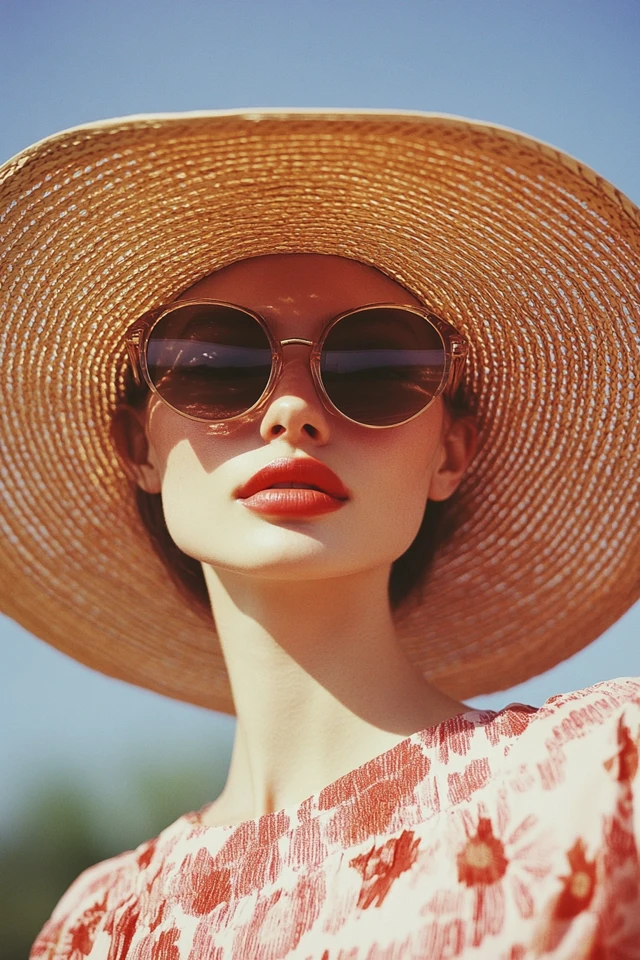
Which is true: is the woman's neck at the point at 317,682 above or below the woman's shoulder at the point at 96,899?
above

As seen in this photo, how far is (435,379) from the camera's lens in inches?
76.6

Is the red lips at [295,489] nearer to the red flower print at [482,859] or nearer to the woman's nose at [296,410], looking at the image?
the woman's nose at [296,410]

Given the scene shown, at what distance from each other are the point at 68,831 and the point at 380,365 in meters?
8.58

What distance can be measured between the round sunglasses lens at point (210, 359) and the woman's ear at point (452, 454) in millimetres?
470

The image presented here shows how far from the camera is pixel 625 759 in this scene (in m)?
1.49

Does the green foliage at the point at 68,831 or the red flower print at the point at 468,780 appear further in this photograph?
the green foliage at the point at 68,831

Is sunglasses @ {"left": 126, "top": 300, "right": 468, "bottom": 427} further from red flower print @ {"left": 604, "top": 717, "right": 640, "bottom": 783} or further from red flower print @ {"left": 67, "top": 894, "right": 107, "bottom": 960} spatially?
red flower print @ {"left": 67, "top": 894, "right": 107, "bottom": 960}

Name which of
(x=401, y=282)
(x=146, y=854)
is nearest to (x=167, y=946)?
(x=146, y=854)

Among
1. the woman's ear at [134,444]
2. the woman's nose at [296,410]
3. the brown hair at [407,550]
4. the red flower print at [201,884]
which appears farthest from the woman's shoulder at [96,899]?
the woman's nose at [296,410]

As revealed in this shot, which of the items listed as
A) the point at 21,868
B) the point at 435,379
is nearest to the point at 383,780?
the point at 435,379

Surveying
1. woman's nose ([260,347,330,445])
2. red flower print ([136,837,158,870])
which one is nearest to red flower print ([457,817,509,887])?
woman's nose ([260,347,330,445])

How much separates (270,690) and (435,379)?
24.4 inches

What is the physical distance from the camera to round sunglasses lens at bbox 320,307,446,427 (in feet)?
6.15

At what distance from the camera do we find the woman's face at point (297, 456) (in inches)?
73.2
